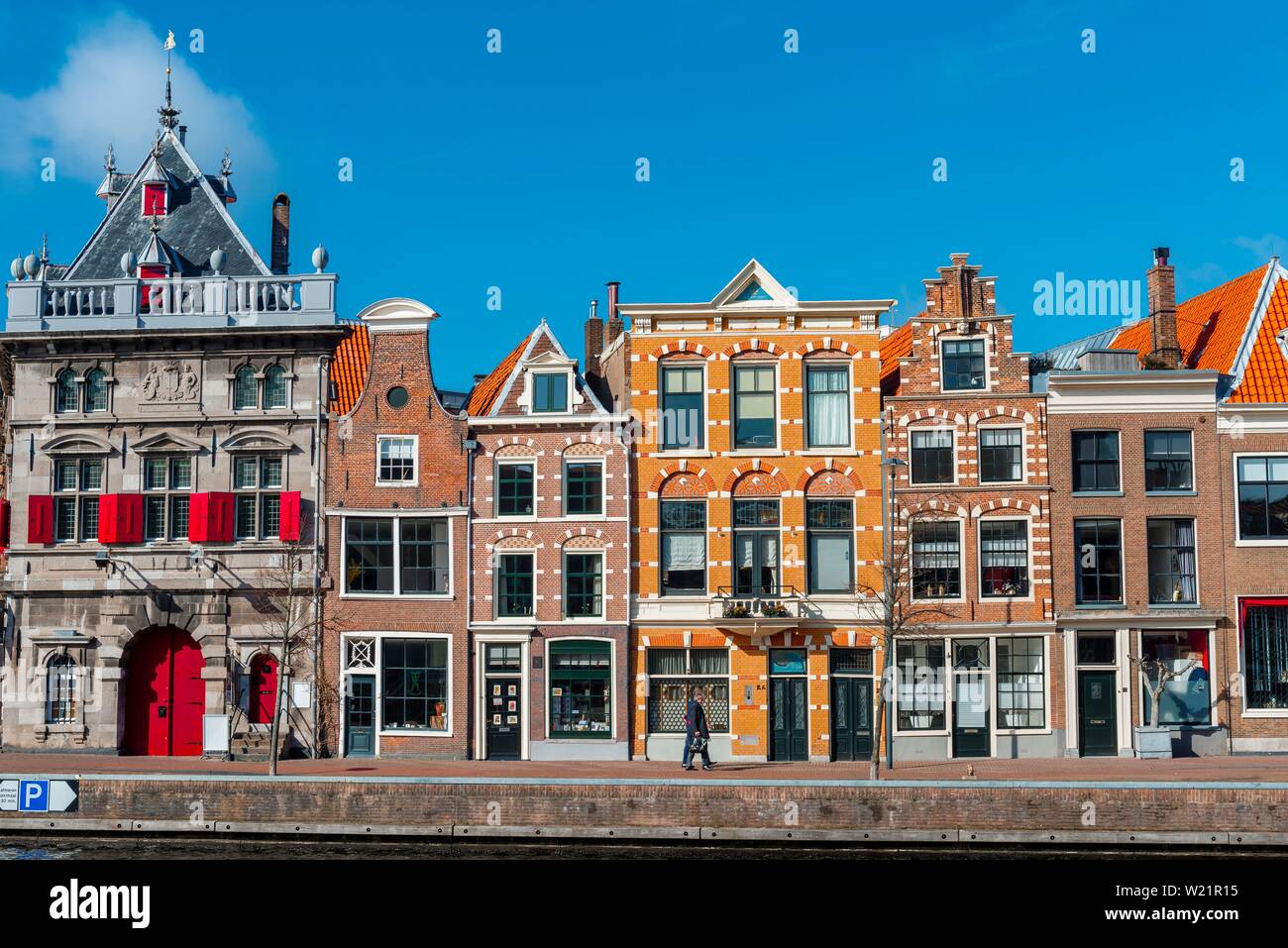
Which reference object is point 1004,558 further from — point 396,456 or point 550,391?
point 396,456

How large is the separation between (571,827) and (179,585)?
1554 centimetres

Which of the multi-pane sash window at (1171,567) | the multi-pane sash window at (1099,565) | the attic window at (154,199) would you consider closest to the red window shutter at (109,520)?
the attic window at (154,199)

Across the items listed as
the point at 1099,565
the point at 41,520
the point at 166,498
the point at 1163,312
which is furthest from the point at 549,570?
the point at 1163,312

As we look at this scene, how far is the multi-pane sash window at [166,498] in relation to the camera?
4238 cm

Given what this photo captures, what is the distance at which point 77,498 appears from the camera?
1674 inches

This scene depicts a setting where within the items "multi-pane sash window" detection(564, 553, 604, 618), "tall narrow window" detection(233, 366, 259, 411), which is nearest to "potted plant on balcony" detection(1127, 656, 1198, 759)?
"multi-pane sash window" detection(564, 553, 604, 618)

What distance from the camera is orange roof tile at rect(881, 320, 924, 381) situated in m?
45.1

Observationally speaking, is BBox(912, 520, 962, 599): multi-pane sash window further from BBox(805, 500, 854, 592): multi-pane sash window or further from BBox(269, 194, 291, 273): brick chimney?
BBox(269, 194, 291, 273): brick chimney

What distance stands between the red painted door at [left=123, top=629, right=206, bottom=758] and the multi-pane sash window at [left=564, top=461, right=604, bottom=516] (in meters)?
10.5

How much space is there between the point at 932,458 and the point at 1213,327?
379 inches

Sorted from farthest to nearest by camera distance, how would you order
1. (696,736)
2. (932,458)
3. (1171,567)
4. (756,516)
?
(756,516) < (932,458) < (1171,567) < (696,736)

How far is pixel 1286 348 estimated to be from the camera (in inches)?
1666

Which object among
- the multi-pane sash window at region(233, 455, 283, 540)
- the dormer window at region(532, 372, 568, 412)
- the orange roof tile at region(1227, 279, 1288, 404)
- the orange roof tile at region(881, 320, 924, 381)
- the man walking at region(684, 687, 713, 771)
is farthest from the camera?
the orange roof tile at region(881, 320, 924, 381)
